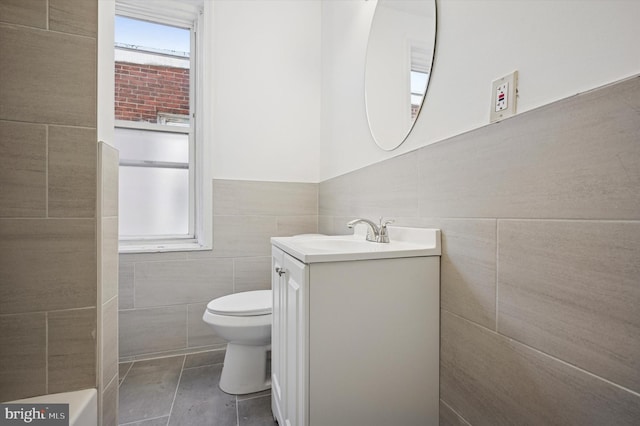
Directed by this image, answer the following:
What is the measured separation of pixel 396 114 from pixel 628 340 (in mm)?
1065

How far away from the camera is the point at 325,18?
230 cm

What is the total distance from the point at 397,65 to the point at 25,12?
1.29 m

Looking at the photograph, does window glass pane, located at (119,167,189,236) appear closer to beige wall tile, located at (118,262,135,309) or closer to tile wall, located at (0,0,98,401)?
beige wall tile, located at (118,262,135,309)

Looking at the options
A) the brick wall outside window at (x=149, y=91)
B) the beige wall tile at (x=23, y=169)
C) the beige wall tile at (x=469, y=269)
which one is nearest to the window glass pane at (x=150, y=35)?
the brick wall outside window at (x=149, y=91)

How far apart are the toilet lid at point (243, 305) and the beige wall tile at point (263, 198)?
2.27 feet

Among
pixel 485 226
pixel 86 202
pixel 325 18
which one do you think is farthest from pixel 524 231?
pixel 325 18

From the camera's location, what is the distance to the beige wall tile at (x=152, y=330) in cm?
193

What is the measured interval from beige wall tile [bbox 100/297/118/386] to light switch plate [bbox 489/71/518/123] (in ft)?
4.24

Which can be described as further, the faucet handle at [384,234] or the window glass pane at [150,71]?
the window glass pane at [150,71]

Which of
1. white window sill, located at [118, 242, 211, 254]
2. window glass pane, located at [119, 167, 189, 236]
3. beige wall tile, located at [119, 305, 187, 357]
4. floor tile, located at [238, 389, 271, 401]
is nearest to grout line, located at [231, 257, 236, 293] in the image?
white window sill, located at [118, 242, 211, 254]

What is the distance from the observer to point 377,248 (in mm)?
1021

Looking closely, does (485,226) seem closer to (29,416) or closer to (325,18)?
(29,416)

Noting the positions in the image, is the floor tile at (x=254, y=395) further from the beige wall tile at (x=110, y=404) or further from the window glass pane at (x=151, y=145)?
the window glass pane at (x=151, y=145)

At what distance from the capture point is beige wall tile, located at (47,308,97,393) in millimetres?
807
